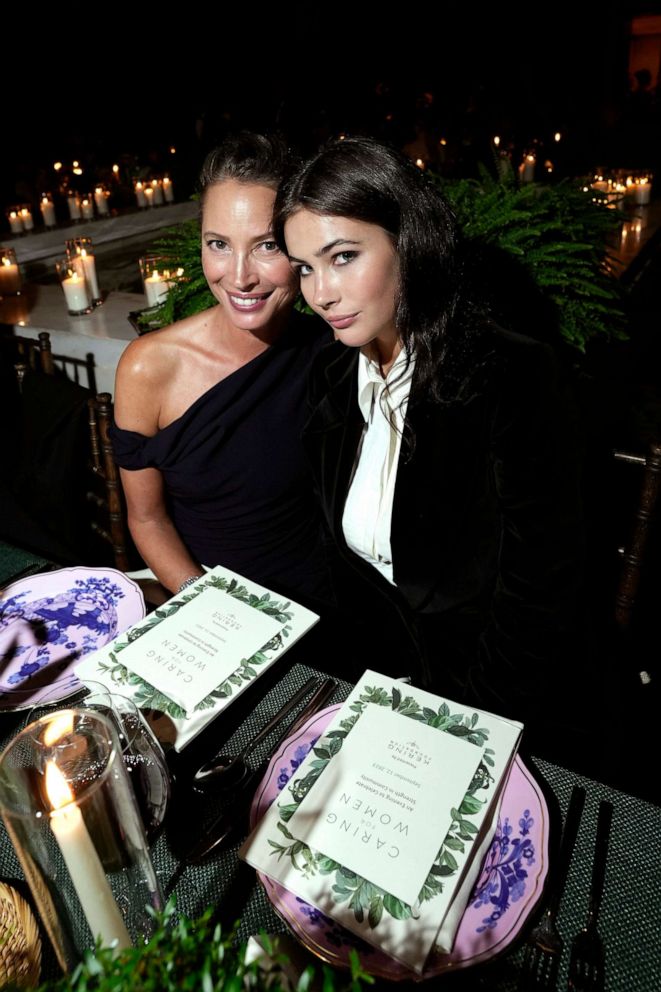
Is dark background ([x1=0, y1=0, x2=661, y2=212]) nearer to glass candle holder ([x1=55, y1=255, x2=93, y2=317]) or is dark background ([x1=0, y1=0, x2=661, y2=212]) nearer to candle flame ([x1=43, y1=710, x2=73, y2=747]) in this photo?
glass candle holder ([x1=55, y1=255, x2=93, y2=317])

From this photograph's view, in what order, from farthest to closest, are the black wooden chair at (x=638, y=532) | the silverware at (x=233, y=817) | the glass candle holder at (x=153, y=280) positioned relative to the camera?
the glass candle holder at (x=153, y=280) < the black wooden chair at (x=638, y=532) < the silverware at (x=233, y=817)

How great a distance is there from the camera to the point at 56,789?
1.82ft

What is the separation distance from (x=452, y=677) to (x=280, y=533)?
0.67 m

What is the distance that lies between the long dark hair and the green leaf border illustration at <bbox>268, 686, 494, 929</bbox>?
71 cm

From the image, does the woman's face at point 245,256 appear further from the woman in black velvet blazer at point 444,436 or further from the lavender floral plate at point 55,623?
the lavender floral plate at point 55,623

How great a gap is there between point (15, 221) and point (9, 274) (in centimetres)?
128

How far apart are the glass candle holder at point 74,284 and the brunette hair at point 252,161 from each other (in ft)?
6.21

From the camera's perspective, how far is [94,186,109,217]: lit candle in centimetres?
489

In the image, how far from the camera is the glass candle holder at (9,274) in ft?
11.3

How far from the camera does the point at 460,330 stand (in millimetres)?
1393

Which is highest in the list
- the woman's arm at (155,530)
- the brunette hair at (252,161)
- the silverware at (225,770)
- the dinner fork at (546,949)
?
the brunette hair at (252,161)

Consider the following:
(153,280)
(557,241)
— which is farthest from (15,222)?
(557,241)


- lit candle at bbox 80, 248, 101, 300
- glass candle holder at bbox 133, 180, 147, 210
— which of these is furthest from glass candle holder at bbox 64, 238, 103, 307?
glass candle holder at bbox 133, 180, 147, 210

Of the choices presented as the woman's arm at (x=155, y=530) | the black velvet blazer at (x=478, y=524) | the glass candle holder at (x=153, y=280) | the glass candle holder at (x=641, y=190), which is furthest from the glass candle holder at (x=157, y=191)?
the black velvet blazer at (x=478, y=524)
